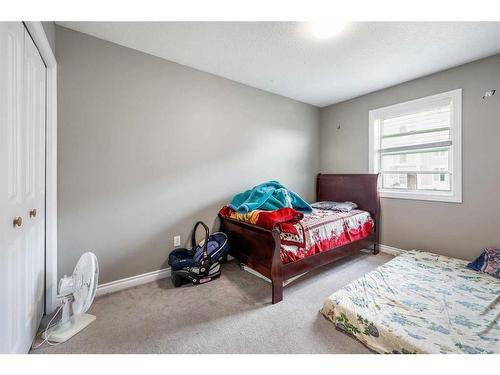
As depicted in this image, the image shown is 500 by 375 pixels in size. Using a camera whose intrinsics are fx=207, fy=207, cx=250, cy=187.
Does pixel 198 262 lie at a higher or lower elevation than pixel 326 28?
lower

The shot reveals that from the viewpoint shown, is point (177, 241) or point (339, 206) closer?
point (177, 241)

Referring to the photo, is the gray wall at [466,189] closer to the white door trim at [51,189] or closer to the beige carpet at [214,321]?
the beige carpet at [214,321]

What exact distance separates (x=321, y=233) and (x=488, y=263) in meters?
1.72

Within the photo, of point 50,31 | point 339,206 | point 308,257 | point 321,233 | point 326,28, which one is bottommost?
point 308,257

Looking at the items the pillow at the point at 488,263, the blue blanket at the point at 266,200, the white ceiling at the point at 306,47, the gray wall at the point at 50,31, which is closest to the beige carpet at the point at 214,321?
the blue blanket at the point at 266,200

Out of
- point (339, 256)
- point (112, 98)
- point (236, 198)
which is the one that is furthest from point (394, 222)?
point (112, 98)

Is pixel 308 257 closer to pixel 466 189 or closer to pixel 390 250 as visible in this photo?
pixel 390 250

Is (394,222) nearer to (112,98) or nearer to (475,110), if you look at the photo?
(475,110)

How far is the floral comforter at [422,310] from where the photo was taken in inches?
51.3

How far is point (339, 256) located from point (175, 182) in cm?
215

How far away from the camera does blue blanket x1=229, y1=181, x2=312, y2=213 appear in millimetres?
2398

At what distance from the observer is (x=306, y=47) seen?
84.2 inches

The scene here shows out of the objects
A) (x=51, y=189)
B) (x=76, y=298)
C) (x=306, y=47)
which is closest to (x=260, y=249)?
(x=76, y=298)

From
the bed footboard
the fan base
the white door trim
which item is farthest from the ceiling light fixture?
the fan base
